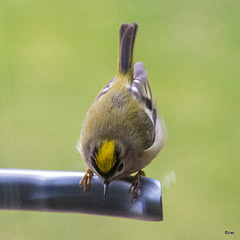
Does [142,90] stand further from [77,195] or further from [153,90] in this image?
[77,195]

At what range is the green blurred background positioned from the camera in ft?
3.23

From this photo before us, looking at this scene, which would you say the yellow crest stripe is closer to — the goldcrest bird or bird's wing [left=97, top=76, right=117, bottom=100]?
the goldcrest bird

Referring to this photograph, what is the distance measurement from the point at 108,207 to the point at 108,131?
0.22 m

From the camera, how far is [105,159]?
94cm

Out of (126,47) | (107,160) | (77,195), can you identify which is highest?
(126,47)

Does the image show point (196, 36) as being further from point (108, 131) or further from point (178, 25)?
point (108, 131)

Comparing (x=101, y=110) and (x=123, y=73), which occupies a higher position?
(x=123, y=73)

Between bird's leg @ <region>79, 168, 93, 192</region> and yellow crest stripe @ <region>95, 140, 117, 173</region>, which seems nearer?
yellow crest stripe @ <region>95, 140, 117, 173</region>

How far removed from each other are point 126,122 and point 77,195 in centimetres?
27

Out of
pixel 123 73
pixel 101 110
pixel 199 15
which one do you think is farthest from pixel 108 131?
pixel 199 15

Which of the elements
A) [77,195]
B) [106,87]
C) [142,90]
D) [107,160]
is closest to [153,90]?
[142,90]

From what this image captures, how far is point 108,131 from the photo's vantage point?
3.50 ft

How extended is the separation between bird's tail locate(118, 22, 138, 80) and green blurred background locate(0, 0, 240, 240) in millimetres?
18

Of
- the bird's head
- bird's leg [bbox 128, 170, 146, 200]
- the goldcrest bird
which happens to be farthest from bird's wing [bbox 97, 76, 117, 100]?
bird's leg [bbox 128, 170, 146, 200]
